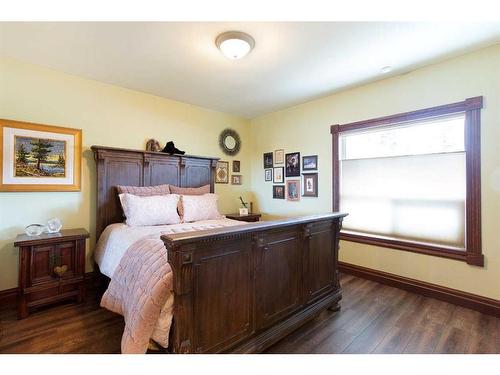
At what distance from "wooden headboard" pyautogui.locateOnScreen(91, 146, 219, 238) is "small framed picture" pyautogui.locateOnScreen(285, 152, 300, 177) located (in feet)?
4.33

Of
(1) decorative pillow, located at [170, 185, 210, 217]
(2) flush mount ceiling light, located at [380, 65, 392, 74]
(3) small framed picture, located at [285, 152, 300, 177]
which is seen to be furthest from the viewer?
(3) small framed picture, located at [285, 152, 300, 177]

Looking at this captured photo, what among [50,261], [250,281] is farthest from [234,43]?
[50,261]

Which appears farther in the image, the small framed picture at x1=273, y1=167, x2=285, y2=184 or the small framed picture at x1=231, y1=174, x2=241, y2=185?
the small framed picture at x1=231, y1=174, x2=241, y2=185

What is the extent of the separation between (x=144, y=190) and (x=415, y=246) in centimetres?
337

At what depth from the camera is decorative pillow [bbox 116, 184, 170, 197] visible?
2994mm

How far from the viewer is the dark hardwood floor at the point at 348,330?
1.78 meters

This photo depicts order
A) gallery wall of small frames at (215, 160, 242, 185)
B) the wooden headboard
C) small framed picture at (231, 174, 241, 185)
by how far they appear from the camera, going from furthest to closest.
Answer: small framed picture at (231, 174, 241, 185) → gallery wall of small frames at (215, 160, 242, 185) → the wooden headboard

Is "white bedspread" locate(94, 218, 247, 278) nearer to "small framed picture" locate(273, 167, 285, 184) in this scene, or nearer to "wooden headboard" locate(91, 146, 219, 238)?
"wooden headboard" locate(91, 146, 219, 238)

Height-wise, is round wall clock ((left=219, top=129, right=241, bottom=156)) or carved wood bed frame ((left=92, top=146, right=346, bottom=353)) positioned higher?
round wall clock ((left=219, top=129, right=241, bottom=156))

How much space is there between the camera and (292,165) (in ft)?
13.2

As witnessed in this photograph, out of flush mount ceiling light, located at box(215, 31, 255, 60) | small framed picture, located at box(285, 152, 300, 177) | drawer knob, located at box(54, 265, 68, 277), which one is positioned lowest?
drawer knob, located at box(54, 265, 68, 277)

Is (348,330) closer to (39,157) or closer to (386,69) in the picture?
(386,69)

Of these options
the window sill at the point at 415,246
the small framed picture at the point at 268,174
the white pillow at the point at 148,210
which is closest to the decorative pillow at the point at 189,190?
the white pillow at the point at 148,210

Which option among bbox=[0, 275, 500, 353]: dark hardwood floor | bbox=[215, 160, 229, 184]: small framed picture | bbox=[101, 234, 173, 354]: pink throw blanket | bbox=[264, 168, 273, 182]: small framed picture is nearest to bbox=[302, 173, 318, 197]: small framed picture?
bbox=[264, 168, 273, 182]: small framed picture
